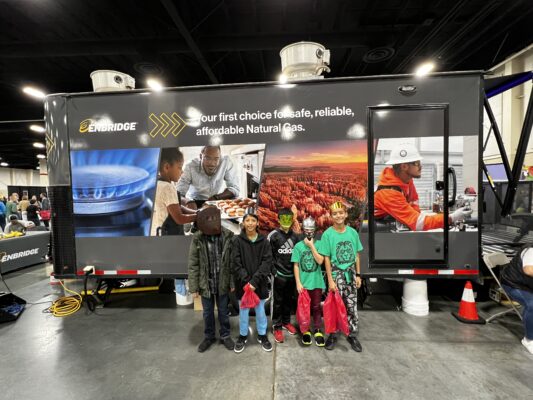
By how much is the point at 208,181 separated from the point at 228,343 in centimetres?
184

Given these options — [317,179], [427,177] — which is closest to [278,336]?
[317,179]

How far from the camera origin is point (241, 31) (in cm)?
596

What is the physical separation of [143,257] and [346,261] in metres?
2.42

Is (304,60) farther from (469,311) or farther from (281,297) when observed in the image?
(469,311)

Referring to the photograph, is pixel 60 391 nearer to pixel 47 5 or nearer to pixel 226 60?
pixel 47 5

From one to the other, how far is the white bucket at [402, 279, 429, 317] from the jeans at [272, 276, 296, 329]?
5.50 ft

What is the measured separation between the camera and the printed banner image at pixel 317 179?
9.09 ft

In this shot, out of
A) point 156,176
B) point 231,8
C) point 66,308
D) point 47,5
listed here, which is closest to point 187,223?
point 156,176

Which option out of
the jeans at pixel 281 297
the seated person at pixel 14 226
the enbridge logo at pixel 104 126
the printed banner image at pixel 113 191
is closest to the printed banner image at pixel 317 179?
the jeans at pixel 281 297

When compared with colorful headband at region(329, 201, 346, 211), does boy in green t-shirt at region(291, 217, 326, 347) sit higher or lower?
lower

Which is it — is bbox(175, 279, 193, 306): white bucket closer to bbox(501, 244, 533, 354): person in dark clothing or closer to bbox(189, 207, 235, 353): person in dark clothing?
bbox(189, 207, 235, 353): person in dark clothing

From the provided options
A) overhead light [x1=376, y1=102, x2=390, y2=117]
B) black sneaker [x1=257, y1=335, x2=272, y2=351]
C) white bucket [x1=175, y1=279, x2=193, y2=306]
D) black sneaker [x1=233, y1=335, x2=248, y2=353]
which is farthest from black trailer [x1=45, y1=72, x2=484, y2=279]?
black sneaker [x1=257, y1=335, x2=272, y2=351]

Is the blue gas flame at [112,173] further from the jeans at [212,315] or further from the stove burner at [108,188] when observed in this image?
the jeans at [212,315]

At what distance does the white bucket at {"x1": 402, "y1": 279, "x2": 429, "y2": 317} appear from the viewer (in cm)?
326
